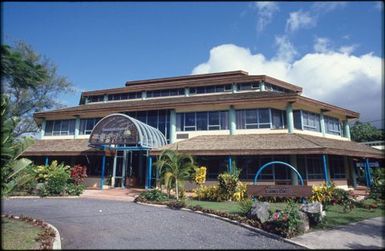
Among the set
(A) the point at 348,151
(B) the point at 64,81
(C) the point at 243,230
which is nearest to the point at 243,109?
(A) the point at 348,151

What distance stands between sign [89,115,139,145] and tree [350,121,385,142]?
47484 mm

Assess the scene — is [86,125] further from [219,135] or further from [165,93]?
[219,135]

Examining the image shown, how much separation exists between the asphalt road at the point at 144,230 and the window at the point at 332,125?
17.9m

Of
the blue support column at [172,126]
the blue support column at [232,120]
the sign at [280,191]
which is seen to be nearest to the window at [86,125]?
the blue support column at [172,126]

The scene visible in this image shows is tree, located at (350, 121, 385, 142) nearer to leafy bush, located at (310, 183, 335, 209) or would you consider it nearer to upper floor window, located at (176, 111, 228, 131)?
upper floor window, located at (176, 111, 228, 131)

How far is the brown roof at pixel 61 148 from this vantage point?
22.1 meters

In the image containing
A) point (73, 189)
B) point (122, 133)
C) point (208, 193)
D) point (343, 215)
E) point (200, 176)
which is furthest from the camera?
point (122, 133)

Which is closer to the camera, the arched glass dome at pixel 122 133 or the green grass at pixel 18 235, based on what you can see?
the green grass at pixel 18 235

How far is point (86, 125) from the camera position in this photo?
1023 inches

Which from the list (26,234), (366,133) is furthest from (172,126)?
(366,133)

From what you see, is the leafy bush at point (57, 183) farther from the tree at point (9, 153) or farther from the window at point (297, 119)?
the window at point (297, 119)

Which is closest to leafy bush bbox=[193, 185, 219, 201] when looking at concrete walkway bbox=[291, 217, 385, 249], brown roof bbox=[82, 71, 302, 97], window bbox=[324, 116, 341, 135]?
concrete walkway bbox=[291, 217, 385, 249]

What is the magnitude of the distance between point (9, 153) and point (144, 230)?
15.3ft

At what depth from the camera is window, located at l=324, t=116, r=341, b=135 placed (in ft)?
78.1
